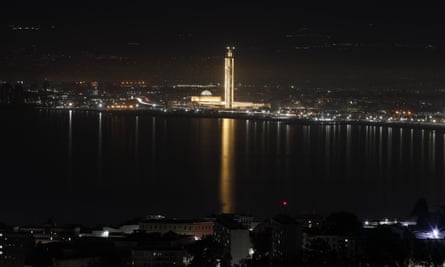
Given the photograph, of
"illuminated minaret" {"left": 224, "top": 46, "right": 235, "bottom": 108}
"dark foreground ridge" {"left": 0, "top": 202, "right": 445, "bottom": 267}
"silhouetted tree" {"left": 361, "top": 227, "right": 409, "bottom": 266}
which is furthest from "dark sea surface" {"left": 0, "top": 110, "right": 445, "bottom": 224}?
"illuminated minaret" {"left": 224, "top": 46, "right": 235, "bottom": 108}

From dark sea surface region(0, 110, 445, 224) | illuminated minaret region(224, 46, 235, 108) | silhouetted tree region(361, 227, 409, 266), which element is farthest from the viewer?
illuminated minaret region(224, 46, 235, 108)

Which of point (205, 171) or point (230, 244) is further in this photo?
point (205, 171)

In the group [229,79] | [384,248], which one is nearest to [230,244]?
[384,248]

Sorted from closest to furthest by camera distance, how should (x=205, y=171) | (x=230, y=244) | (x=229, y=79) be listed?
(x=230, y=244) < (x=205, y=171) < (x=229, y=79)

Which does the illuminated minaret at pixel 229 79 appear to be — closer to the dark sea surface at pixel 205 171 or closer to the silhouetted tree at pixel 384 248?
the dark sea surface at pixel 205 171

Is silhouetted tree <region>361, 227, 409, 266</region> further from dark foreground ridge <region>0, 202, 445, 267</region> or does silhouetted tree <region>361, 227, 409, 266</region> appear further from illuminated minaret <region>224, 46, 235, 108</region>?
illuminated minaret <region>224, 46, 235, 108</region>

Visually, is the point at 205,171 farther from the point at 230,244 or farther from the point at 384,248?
the point at 384,248

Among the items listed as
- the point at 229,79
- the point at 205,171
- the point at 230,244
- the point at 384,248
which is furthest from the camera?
the point at 229,79
